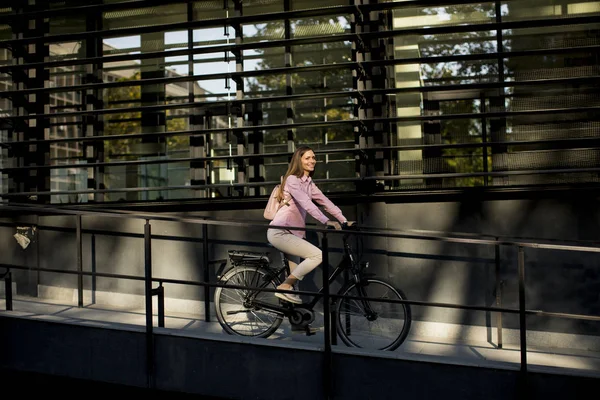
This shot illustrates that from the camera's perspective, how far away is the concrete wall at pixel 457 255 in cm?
684

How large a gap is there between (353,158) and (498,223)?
80.3 inches

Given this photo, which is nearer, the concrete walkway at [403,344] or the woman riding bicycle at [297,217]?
the concrete walkway at [403,344]

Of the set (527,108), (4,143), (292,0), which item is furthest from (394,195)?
(4,143)

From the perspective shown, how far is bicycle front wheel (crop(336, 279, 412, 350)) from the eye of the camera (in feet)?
19.9

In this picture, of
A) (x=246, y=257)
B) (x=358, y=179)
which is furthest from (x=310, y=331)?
(x=358, y=179)

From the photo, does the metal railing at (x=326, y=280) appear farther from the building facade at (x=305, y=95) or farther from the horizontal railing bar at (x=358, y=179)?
the building facade at (x=305, y=95)

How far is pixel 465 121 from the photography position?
26.7 ft

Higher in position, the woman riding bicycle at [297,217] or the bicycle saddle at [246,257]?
the woman riding bicycle at [297,217]

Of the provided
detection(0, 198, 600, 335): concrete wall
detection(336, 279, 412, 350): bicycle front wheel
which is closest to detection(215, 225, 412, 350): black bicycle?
detection(336, 279, 412, 350): bicycle front wheel

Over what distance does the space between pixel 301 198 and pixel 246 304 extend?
1.31 meters

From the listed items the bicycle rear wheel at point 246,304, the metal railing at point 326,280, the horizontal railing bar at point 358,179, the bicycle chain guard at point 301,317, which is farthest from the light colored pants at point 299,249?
the horizontal railing bar at point 358,179

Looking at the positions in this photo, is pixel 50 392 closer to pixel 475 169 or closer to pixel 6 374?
pixel 6 374

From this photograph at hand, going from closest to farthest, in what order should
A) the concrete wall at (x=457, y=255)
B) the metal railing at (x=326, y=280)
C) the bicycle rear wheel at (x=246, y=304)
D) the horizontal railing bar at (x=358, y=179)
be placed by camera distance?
the metal railing at (x=326, y=280)
the bicycle rear wheel at (x=246, y=304)
the concrete wall at (x=457, y=255)
the horizontal railing bar at (x=358, y=179)

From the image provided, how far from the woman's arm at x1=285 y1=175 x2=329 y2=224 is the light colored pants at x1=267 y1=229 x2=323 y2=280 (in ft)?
1.09
